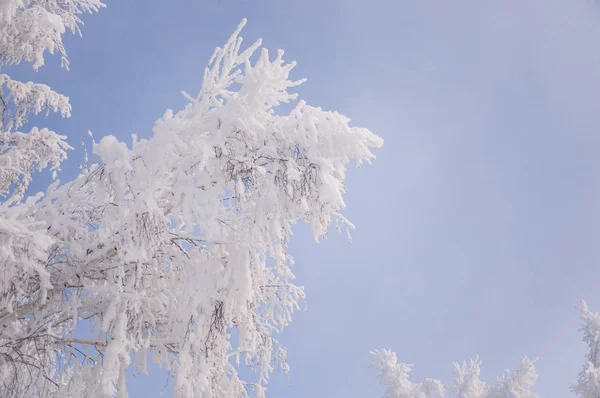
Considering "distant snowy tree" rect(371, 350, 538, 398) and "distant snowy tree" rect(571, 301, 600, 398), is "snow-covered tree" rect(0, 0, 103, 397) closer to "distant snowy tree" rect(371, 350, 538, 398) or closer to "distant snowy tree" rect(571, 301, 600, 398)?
"distant snowy tree" rect(571, 301, 600, 398)

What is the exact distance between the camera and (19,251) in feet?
10.6

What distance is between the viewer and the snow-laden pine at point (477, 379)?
1811 cm

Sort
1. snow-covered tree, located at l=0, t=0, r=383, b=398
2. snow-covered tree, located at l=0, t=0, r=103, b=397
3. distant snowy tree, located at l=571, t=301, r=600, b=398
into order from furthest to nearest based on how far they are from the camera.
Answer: distant snowy tree, located at l=571, t=301, r=600, b=398 → snow-covered tree, located at l=0, t=0, r=383, b=398 → snow-covered tree, located at l=0, t=0, r=103, b=397

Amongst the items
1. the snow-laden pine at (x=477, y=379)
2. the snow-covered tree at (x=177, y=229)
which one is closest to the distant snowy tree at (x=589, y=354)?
the snow-laden pine at (x=477, y=379)

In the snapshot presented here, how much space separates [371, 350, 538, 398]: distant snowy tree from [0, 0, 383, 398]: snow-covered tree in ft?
76.6

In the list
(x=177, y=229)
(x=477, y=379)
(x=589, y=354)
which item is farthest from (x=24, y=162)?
(x=477, y=379)

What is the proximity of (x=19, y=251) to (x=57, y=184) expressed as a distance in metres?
1.19

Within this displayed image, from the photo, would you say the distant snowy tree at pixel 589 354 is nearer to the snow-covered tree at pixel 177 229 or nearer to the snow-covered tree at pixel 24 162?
the snow-covered tree at pixel 177 229

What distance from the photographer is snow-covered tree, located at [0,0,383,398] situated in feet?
12.1

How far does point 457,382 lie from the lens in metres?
26.0

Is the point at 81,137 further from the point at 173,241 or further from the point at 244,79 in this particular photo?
the point at 244,79

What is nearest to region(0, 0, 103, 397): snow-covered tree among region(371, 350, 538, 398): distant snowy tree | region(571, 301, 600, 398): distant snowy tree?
region(571, 301, 600, 398): distant snowy tree

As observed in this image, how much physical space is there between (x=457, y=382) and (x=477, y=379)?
1.36 meters

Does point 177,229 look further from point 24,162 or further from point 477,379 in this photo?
point 477,379
